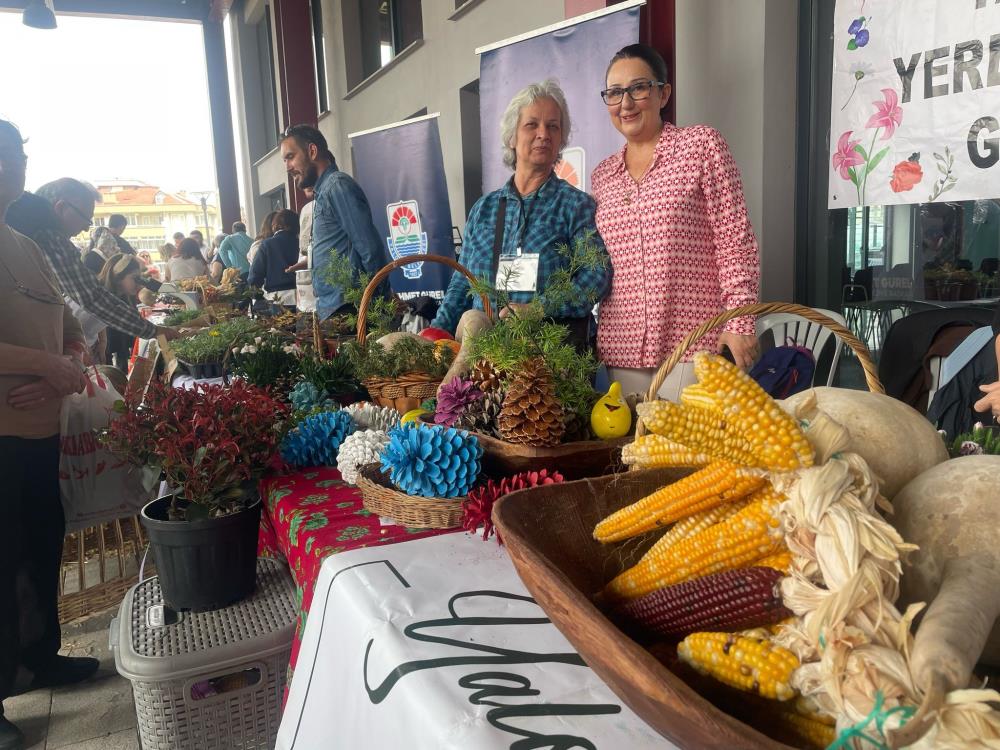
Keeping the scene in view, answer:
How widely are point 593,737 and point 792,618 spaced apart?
213mm

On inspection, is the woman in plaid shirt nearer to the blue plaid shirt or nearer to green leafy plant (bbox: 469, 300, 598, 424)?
the blue plaid shirt

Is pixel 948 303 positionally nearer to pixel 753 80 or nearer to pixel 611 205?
pixel 753 80

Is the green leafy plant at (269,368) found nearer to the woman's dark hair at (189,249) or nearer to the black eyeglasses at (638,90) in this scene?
the black eyeglasses at (638,90)

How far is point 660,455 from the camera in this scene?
807 mm

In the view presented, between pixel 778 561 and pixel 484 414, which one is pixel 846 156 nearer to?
pixel 484 414

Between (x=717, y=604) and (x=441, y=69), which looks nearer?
(x=717, y=604)

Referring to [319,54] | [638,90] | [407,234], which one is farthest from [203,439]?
[319,54]

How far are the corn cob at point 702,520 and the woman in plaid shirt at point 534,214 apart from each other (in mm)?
1330

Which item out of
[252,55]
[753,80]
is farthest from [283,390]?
[252,55]

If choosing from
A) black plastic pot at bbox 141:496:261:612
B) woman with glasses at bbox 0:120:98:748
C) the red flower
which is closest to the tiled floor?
woman with glasses at bbox 0:120:98:748

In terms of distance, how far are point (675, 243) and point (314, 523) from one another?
134 cm

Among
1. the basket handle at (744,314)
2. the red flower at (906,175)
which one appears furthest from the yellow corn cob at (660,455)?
the red flower at (906,175)

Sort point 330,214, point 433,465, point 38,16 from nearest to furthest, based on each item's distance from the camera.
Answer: point 433,465
point 330,214
point 38,16

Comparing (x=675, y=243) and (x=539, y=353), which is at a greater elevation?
(x=675, y=243)
